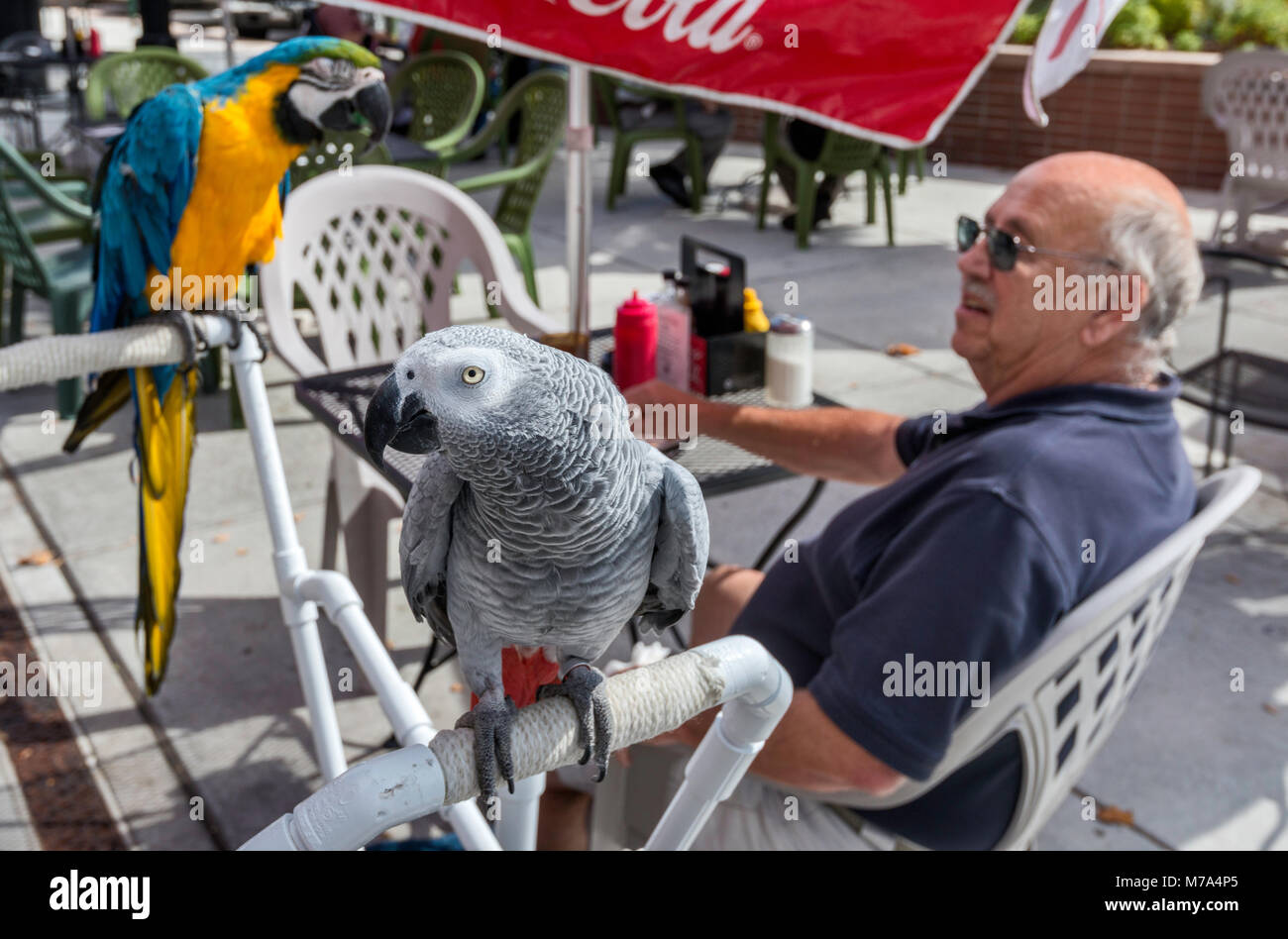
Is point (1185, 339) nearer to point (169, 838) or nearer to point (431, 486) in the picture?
point (169, 838)

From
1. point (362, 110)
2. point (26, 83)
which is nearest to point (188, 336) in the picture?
point (362, 110)

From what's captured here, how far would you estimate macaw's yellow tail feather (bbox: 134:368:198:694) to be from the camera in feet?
4.92

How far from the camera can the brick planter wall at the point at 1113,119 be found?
23.7 feet

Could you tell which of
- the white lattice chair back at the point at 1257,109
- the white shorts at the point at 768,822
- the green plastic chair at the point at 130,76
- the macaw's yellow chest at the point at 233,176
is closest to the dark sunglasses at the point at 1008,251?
the white shorts at the point at 768,822

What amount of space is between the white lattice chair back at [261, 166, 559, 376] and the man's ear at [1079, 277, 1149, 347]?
1316 millimetres

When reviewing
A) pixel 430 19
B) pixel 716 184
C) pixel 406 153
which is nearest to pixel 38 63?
pixel 406 153

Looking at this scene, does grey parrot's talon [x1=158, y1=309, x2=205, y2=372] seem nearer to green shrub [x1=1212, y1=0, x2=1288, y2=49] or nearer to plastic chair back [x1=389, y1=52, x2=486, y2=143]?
plastic chair back [x1=389, y1=52, x2=486, y2=143]

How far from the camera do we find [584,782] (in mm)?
1898

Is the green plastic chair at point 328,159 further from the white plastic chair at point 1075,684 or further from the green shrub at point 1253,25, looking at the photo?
the green shrub at point 1253,25

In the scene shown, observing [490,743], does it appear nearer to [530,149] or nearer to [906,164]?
[530,149]

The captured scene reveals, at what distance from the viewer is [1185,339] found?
164 inches

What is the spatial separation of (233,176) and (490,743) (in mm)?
1512

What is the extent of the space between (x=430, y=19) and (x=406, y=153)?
3.83 meters

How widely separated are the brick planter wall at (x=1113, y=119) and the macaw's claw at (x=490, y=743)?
7369 millimetres
